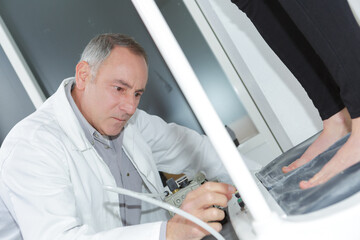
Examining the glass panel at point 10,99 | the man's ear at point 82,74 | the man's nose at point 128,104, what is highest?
the glass panel at point 10,99

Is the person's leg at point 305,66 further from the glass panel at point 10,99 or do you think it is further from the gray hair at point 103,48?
the glass panel at point 10,99

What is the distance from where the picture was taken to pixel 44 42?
1.83 m

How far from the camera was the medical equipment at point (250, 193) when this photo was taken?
0.36 metres

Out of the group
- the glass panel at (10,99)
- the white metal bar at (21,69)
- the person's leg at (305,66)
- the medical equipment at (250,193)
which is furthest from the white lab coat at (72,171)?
the glass panel at (10,99)

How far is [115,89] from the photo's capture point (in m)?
1.13

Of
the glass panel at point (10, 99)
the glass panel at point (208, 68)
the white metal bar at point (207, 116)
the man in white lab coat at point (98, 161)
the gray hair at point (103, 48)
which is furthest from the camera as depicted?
the glass panel at point (10, 99)

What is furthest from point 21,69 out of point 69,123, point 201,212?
point 201,212

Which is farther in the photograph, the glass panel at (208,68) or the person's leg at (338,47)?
the glass panel at (208,68)

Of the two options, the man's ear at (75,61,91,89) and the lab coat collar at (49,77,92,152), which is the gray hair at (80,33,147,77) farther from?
the lab coat collar at (49,77,92,152)

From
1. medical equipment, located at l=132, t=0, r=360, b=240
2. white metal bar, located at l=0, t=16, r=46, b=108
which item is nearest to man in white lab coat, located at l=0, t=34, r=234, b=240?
medical equipment, located at l=132, t=0, r=360, b=240

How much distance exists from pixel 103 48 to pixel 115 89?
167 mm

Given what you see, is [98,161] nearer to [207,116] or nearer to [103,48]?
[103,48]

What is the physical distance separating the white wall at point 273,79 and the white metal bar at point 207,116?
102 cm

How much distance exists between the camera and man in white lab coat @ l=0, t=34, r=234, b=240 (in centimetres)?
69
